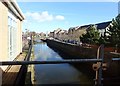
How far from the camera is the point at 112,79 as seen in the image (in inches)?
134

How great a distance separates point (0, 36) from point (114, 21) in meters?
25.6

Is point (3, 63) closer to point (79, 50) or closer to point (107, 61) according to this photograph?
point (107, 61)

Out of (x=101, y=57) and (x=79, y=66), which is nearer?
(x=101, y=57)

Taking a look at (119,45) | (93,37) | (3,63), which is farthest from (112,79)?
(93,37)

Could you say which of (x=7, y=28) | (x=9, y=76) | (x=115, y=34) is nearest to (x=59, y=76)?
(x=7, y=28)

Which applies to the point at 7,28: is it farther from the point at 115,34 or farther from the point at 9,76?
the point at 115,34

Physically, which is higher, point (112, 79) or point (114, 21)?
point (114, 21)

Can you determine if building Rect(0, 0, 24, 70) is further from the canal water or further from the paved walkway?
the canal water

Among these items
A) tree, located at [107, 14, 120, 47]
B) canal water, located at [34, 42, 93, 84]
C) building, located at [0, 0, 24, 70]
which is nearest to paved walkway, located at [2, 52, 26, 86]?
building, located at [0, 0, 24, 70]

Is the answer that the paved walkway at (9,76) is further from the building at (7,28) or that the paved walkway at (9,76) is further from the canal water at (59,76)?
the canal water at (59,76)

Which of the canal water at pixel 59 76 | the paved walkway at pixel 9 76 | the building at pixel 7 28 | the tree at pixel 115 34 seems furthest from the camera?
the tree at pixel 115 34

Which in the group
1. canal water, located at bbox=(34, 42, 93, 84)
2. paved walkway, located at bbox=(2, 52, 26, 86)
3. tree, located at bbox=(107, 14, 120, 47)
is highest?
tree, located at bbox=(107, 14, 120, 47)

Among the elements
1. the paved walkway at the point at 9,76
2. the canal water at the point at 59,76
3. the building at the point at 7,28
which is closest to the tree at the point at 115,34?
the canal water at the point at 59,76

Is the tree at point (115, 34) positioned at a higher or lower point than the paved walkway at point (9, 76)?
higher
